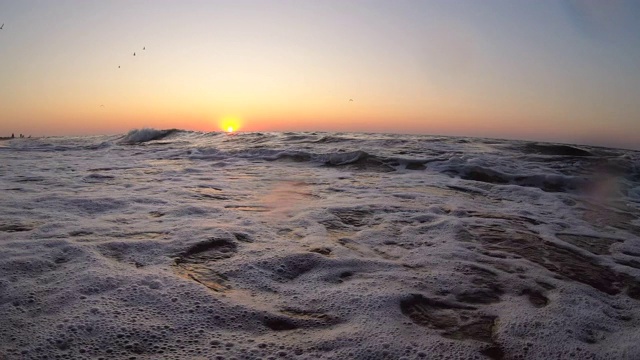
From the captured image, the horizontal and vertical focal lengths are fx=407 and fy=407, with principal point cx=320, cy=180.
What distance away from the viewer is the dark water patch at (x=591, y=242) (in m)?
3.52

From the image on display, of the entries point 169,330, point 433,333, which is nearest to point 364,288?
point 433,333

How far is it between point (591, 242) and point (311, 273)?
2756mm

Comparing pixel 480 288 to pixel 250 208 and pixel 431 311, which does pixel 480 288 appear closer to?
pixel 431 311

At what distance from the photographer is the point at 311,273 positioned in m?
2.74

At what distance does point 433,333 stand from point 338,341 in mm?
488

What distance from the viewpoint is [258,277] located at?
2631 mm

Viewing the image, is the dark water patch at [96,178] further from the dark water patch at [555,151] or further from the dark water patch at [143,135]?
the dark water patch at [143,135]

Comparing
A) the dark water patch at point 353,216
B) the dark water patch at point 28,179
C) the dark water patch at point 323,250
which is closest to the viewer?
the dark water patch at point 323,250

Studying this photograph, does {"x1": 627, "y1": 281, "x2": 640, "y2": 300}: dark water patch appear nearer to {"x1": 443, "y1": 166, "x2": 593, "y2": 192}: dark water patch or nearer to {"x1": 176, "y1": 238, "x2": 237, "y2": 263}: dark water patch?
{"x1": 176, "y1": 238, "x2": 237, "y2": 263}: dark water patch

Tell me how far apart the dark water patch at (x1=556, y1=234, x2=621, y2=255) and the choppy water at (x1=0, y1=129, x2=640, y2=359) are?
3 cm

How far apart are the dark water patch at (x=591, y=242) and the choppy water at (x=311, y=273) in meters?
0.03

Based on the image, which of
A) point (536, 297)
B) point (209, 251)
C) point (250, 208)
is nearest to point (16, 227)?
point (209, 251)

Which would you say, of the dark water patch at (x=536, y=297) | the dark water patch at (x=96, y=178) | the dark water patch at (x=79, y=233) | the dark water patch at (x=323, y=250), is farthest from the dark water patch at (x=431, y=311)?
the dark water patch at (x=96, y=178)

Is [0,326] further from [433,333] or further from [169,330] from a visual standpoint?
[433,333]
